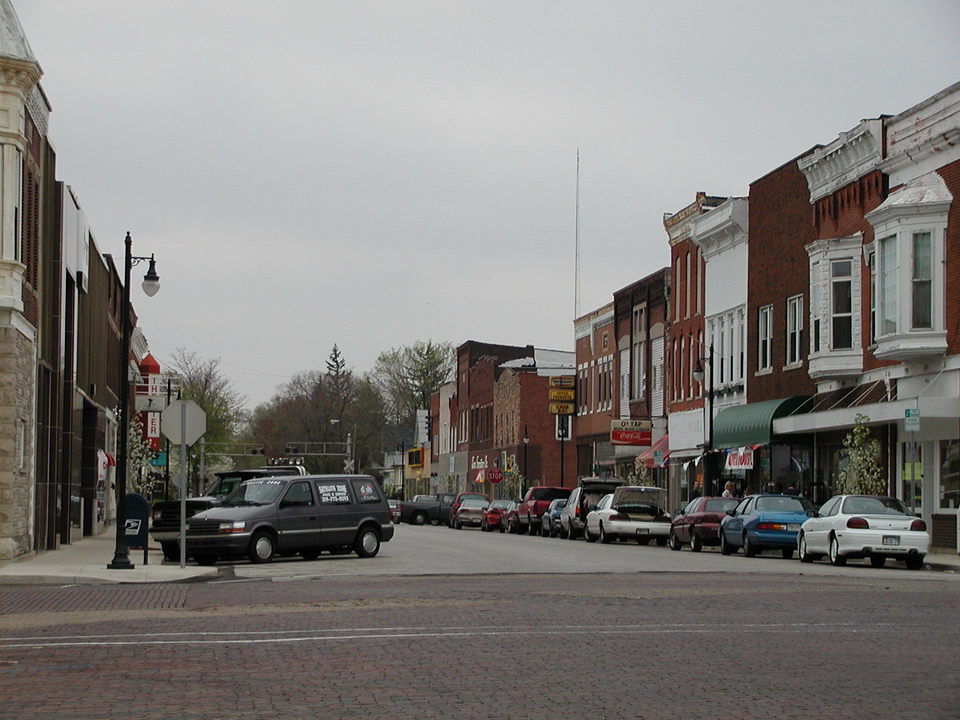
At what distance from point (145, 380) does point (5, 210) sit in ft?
153

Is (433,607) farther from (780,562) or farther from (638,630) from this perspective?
(780,562)

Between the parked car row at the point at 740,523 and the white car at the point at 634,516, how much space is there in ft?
0.09

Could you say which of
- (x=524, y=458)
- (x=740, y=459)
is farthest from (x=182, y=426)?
(x=524, y=458)

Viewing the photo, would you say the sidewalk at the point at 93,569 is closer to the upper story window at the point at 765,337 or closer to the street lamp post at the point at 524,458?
the upper story window at the point at 765,337

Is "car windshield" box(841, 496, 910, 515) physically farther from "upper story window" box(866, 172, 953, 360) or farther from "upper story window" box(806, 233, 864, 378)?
"upper story window" box(806, 233, 864, 378)

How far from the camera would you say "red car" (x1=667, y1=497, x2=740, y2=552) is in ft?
125

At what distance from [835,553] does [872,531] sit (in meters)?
0.93

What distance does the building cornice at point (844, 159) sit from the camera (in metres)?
41.7

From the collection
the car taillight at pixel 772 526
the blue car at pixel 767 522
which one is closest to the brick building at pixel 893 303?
the blue car at pixel 767 522

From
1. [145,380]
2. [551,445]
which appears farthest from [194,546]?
[551,445]

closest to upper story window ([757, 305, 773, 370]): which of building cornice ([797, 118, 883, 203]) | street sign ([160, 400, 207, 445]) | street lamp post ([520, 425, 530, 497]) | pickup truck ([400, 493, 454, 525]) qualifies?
building cornice ([797, 118, 883, 203])

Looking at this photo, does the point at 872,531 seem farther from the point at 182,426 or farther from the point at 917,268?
the point at 182,426

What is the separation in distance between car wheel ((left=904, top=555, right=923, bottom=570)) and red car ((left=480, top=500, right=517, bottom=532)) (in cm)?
3106

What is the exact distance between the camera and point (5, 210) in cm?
2895
